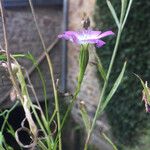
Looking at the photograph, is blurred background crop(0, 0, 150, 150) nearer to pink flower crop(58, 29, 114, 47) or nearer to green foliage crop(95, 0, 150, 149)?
green foliage crop(95, 0, 150, 149)

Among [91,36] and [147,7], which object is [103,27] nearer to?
[147,7]

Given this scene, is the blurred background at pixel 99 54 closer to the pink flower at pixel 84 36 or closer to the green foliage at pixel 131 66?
the green foliage at pixel 131 66

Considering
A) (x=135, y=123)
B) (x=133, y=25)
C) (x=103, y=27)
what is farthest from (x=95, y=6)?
(x=135, y=123)

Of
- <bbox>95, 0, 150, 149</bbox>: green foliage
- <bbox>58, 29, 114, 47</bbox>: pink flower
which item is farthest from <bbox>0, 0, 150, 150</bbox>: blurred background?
<bbox>58, 29, 114, 47</bbox>: pink flower

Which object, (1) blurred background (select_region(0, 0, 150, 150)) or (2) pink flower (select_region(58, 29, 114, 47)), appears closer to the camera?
(2) pink flower (select_region(58, 29, 114, 47))

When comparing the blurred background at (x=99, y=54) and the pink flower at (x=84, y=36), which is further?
the blurred background at (x=99, y=54)

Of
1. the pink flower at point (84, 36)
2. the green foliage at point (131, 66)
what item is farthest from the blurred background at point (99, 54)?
the pink flower at point (84, 36)

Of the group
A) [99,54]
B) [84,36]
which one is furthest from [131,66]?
[84,36]

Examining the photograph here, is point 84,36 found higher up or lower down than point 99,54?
higher up

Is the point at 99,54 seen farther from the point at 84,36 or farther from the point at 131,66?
the point at 84,36

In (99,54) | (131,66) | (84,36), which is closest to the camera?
(84,36)
